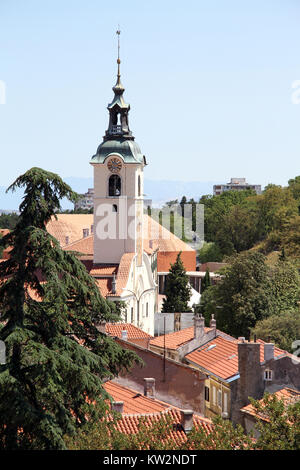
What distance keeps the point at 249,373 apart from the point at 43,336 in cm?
1327

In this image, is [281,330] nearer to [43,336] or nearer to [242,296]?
[242,296]

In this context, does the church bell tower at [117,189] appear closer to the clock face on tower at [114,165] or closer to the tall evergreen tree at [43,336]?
the clock face on tower at [114,165]

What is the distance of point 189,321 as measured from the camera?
53.8 m

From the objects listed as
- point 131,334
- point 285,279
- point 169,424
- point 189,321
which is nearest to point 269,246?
point 285,279

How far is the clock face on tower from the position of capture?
55500mm

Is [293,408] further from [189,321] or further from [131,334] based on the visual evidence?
[189,321]

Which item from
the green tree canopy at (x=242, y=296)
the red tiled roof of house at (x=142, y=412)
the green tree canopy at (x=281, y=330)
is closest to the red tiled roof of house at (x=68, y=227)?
the green tree canopy at (x=242, y=296)

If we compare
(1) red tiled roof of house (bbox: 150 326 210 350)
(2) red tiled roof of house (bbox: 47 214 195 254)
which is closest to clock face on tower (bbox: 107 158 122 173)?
(2) red tiled roof of house (bbox: 47 214 195 254)

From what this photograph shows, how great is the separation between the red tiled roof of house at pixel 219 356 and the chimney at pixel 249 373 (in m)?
0.87

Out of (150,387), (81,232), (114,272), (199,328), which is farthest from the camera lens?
(81,232)

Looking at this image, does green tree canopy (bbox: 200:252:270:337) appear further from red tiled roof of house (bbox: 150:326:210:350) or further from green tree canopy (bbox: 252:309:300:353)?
red tiled roof of house (bbox: 150:326:210:350)

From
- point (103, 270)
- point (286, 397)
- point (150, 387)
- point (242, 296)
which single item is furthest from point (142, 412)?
point (103, 270)

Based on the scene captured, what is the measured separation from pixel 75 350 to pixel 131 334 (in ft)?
67.8

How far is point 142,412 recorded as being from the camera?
2559cm
